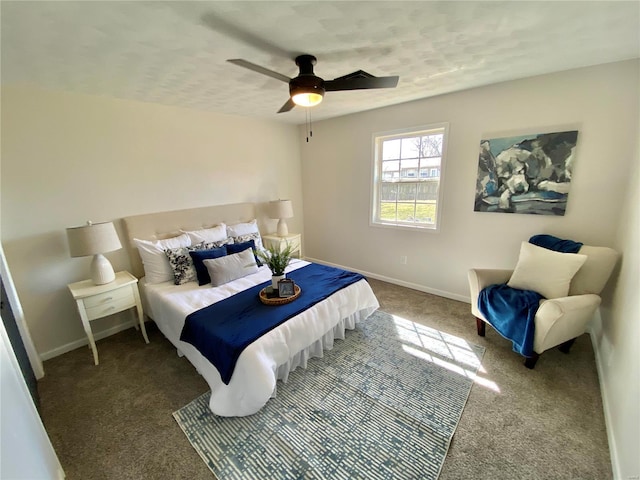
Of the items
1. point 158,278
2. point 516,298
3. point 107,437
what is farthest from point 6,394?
point 516,298

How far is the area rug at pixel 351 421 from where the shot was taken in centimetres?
143

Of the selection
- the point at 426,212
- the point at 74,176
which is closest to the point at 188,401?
the point at 74,176

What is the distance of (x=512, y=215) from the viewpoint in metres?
2.69

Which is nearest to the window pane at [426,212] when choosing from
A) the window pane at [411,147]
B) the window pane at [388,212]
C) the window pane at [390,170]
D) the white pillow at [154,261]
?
the window pane at [388,212]

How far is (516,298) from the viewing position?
2148 mm

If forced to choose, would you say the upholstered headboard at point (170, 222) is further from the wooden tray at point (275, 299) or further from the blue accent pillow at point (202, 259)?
the wooden tray at point (275, 299)

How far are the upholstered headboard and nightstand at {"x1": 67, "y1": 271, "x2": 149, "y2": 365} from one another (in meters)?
0.38

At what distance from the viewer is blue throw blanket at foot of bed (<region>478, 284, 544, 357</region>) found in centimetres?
197

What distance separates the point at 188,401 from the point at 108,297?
120cm

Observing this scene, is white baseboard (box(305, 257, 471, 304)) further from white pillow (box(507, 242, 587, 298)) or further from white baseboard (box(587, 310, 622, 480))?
white baseboard (box(587, 310, 622, 480))

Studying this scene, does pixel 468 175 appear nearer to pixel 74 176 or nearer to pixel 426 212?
pixel 426 212

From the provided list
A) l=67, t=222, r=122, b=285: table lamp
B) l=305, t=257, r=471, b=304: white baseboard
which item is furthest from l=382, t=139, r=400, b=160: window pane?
l=67, t=222, r=122, b=285: table lamp

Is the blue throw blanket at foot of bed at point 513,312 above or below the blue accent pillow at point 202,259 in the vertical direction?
below

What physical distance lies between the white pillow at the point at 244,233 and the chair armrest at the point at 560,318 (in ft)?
8.96
